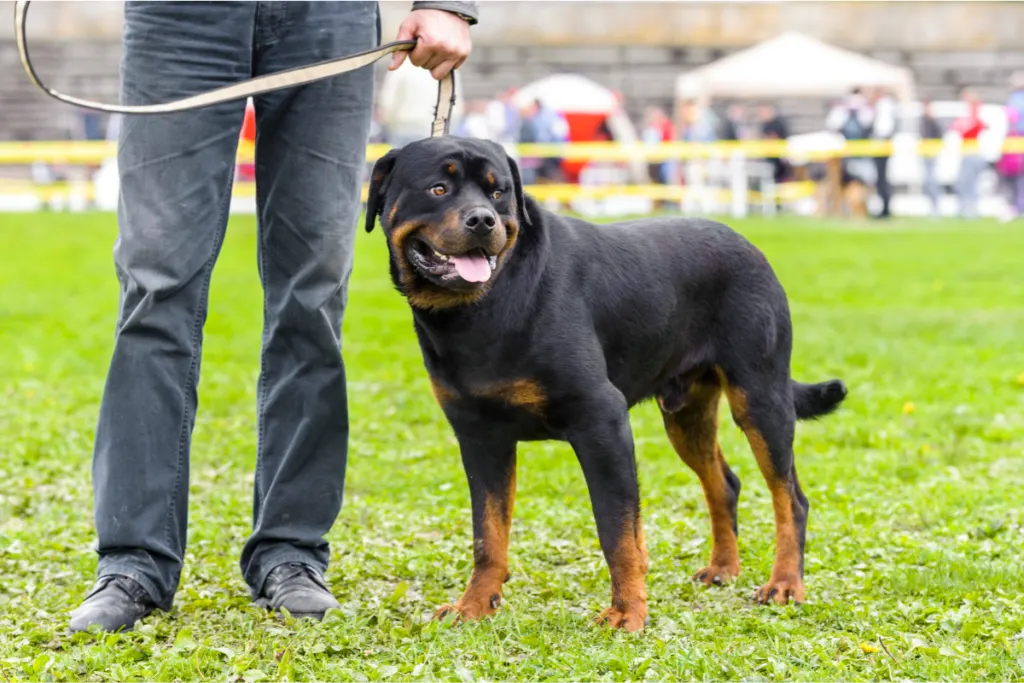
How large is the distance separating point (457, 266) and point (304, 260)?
721 mm

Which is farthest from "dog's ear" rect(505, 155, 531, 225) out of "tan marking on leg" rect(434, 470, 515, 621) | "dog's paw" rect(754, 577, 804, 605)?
"dog's paw" rect(754, 577, 804, 605)

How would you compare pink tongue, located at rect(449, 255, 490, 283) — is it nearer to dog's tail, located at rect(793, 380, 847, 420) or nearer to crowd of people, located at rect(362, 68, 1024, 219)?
dog's tail, located at rect(793, 380, 847, 420)

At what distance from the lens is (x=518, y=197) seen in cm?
412

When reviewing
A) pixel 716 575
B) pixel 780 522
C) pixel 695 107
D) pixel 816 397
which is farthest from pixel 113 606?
pixel 695 107

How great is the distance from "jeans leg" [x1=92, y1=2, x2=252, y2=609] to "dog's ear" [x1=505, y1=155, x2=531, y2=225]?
91 centimetres

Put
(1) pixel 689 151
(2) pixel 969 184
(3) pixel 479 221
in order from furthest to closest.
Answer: (1) pixel 689 151
(2) pixel 969 184
(3) pixel 479 221

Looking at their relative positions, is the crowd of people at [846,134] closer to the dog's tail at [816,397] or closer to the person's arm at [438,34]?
the dog's tail at [816,397]

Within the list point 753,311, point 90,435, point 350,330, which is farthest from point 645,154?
point 753,311

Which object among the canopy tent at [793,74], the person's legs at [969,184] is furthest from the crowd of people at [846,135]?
the canopy tent at [793,74]

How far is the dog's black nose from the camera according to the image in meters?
3.85

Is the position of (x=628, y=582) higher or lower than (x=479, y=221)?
lower

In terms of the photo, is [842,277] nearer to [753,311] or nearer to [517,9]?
[753,311]

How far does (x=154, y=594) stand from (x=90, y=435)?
3.06 metres

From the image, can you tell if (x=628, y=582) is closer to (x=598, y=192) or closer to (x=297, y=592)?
(x=297, y=592)
